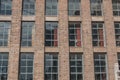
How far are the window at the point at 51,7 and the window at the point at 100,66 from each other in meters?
5.36

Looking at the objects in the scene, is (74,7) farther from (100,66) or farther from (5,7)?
(5,7)

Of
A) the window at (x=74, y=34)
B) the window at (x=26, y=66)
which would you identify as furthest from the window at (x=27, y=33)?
the window at (x=74, y=34)

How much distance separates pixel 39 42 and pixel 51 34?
1.40 meters

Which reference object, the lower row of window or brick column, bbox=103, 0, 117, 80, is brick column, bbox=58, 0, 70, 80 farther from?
brick column, bbox=103, 0, 117, 80

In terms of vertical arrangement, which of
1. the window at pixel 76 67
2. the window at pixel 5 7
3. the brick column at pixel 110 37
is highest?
the window at pixel 5 7

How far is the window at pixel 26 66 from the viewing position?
25.0 m

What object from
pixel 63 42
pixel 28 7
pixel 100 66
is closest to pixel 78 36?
pixel 63 42

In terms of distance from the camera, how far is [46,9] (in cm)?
2723

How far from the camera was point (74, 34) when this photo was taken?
87.2ft

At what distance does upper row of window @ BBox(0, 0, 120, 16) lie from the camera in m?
27.0

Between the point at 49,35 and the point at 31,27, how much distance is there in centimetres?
174

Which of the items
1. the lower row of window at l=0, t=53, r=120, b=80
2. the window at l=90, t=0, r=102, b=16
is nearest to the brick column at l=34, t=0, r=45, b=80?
the lower row of window at l=0, t=53, r=120, b=80

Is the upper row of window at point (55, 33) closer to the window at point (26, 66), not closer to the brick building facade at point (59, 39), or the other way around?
the brick building facade at point (59, 39)

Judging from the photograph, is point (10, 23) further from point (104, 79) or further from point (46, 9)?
point (104, 79)
